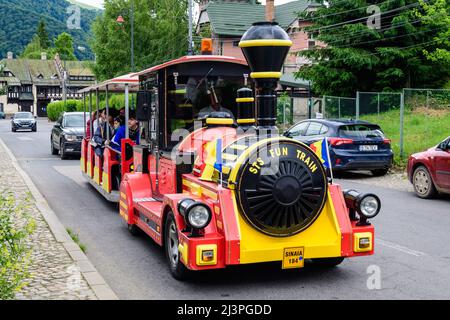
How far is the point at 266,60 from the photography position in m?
6.25

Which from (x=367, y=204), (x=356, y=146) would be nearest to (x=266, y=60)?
(x=367, y=204)

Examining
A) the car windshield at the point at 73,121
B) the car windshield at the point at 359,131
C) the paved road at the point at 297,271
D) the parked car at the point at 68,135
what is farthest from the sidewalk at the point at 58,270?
the car windshield at the point at 73,121

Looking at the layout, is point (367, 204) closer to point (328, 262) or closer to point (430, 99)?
point (328, 262)

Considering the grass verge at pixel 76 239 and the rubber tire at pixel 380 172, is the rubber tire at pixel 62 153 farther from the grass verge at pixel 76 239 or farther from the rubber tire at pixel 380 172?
the grass verge at pixel 76 239

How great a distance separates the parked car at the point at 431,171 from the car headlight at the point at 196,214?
7.23 metres

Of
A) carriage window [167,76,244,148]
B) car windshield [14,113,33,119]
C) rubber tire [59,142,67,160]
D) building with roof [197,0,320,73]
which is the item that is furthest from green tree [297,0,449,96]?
car windshield [14,113,33,119]

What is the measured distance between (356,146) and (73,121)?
1188cm

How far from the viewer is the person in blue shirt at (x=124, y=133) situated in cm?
1084

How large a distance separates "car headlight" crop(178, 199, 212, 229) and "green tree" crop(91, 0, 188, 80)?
4799 cm

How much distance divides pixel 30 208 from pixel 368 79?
803 inches

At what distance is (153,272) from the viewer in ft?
22.4

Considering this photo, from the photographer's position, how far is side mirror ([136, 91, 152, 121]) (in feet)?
26.3
